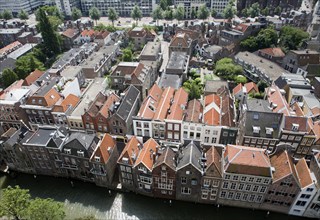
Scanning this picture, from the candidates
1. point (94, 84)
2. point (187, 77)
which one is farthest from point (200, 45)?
point (94, 84)

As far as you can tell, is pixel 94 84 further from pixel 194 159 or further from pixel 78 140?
pixel 194 159

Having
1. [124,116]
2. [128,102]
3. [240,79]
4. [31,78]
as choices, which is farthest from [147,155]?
[31,78]

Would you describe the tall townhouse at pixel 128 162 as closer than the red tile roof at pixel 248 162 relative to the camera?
No

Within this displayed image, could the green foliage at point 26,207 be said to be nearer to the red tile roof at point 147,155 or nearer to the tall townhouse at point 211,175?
the red tile roof at point 147,155

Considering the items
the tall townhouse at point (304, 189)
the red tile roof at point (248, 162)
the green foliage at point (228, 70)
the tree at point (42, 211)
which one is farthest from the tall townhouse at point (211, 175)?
the green foliage at point (228, 70)

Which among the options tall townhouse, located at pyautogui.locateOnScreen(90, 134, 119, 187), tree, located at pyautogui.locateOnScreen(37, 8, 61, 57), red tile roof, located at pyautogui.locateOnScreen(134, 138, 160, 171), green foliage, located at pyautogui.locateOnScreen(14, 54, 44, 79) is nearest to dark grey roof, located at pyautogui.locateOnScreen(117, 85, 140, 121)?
tall townhouse, located at pyautogui.locateOnScreen(90, 134, 119, 187)

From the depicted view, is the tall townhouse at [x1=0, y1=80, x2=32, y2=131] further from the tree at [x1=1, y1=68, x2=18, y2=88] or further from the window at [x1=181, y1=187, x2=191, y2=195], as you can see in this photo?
the window at [x1=181, y1=187, x2=191, y2=195]

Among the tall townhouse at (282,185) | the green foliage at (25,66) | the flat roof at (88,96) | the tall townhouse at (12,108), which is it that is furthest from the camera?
the green foliage at (25,66)
